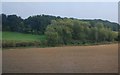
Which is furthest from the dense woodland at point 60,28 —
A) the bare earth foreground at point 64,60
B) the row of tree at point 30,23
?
the bare earth foreground at point 64,60

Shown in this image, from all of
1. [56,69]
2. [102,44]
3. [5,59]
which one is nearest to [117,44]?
[102,44]

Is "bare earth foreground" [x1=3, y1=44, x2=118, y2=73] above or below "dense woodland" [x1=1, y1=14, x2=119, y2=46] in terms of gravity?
below

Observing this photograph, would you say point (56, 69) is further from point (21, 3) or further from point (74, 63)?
point (21, 3)

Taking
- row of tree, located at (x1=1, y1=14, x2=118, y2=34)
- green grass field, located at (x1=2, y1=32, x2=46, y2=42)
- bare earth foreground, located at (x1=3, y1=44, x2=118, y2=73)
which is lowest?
bare earth foreground, located at (x1=3, y1=44, x2=118, y2=73)

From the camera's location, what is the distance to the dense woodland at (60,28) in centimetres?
336

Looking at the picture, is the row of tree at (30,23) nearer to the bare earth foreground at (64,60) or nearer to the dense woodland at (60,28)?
the dense woodland at (60,28)

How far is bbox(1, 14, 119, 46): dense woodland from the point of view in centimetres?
336

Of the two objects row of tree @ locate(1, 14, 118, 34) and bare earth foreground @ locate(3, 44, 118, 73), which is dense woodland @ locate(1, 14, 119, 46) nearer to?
row of tree @ locate(1, 14, 118, 34)

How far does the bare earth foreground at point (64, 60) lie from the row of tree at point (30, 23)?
0.80ft

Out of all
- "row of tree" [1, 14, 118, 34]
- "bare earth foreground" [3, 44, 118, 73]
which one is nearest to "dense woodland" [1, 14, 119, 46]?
"row of tree" [1, 14, 118, 34]

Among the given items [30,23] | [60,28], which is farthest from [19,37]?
[60,28]

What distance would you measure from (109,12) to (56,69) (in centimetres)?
95

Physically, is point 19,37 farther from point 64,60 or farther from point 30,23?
point 64,60

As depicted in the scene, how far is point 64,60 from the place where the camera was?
3336mm
